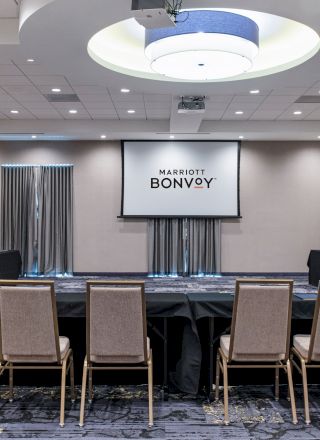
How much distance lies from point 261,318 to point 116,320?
1.04 meters

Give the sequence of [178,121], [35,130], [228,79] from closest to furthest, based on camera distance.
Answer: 1. [228,79]
2. [178,121]
3. [35,130]

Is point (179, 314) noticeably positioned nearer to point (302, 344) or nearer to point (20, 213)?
point (302, 344)

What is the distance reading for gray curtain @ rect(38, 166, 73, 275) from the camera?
9.55 meters

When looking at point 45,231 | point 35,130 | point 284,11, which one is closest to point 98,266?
point 45,231

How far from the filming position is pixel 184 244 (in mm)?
9547

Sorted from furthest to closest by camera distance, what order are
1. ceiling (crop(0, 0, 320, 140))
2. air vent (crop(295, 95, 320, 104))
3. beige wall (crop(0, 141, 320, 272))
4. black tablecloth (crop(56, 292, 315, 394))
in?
1. beige wall (crop(0, 141, 320, 272))
2. air vent (crop(295, 95, 320, 104))
3. ceiling (crop(0, 0, 320, 140))
4. black tablecloth (crop(56, 292, 315, 394))

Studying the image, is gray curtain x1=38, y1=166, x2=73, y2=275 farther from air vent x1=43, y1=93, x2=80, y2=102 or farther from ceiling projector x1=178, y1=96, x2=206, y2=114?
ceiling projector x1=178, y1=96, x2=206, y2=114

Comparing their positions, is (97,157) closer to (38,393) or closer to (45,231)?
(45,231)

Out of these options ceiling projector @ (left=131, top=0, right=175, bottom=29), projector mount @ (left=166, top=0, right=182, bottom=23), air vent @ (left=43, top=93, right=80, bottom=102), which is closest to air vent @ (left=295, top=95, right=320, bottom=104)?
air vent @ (left=43, top=93, right=80, bottom=102)

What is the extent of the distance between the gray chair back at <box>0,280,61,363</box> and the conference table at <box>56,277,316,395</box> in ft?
1.04

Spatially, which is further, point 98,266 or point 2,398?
point 98,266

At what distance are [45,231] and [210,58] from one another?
6.28m

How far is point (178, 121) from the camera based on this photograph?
305 inches

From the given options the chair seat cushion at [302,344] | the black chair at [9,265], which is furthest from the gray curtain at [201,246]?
the chair seat cushion at [302,344]
